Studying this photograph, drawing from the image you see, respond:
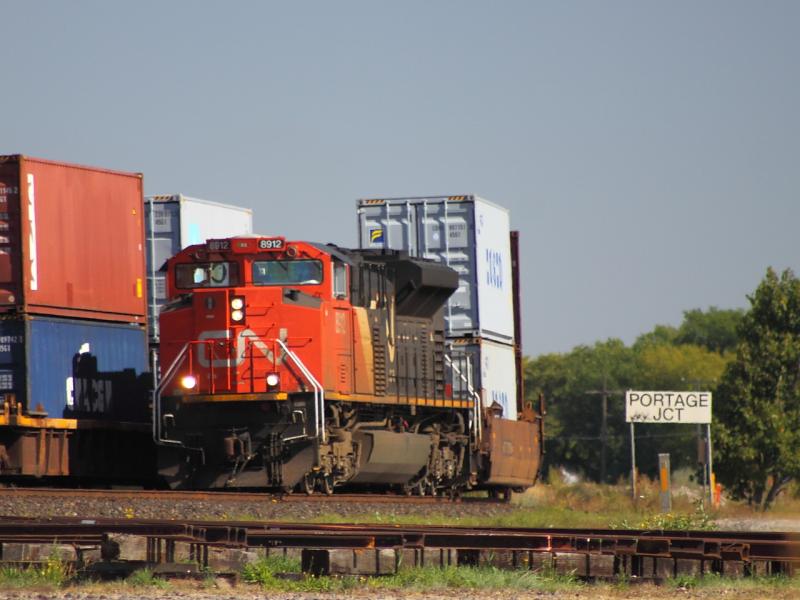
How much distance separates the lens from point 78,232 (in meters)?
21.8

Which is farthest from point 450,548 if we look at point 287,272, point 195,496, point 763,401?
point 763,401

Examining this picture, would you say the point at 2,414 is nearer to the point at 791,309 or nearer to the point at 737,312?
the point at 791,309

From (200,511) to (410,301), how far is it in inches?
216

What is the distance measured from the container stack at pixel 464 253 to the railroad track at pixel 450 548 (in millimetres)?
12938

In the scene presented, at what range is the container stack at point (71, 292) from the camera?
67.7 ft

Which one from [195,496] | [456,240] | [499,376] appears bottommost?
[195,496]

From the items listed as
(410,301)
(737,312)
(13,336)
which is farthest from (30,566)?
(737,312)

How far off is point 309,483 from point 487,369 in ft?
18.1

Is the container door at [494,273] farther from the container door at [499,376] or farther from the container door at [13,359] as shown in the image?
the container door at [13,359]

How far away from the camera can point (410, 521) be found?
66.3ft

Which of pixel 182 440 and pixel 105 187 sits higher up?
pixel 105 187

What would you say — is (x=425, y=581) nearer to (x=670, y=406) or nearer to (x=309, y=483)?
(x=309, y=483)

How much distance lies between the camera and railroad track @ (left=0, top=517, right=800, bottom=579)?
12.1 meters

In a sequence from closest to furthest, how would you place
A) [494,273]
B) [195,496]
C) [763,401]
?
[195,496] < [494,273] < [763,401]
